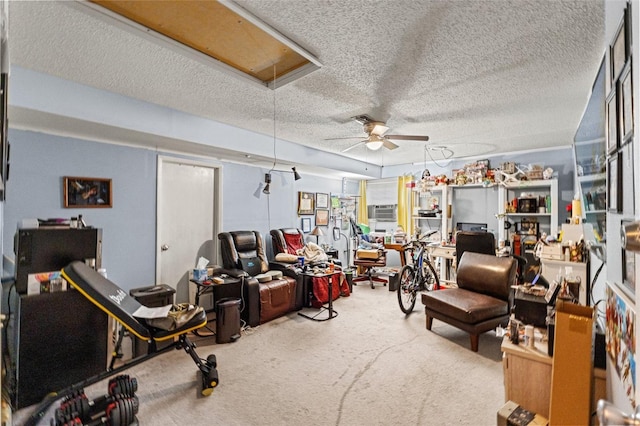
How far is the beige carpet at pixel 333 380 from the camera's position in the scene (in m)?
2.05

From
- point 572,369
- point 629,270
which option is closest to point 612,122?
point 629,270

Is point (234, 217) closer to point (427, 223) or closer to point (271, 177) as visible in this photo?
point (271, 177)

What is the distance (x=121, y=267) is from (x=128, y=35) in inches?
101

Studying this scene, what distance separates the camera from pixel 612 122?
1.43 m

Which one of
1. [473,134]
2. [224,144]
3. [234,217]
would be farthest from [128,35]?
[473,134]

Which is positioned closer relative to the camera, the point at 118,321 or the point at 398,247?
the point at 118,321

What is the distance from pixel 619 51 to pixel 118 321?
3.22m

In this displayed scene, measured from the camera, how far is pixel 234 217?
457cm

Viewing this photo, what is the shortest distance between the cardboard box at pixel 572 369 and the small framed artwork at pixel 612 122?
881 mm

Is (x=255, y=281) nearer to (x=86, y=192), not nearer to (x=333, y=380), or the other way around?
(x=333, y=380)

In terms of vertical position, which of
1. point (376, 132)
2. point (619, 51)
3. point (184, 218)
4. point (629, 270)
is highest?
point (376, 132)

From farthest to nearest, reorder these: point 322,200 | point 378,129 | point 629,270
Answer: point 322,200 → point 378,129 → point 629,270

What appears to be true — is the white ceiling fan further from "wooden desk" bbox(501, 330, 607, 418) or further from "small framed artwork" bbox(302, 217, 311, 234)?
"small framed artwork" bbox(302, 217, 311, 234)

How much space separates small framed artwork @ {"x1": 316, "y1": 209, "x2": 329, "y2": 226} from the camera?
6.13 m
